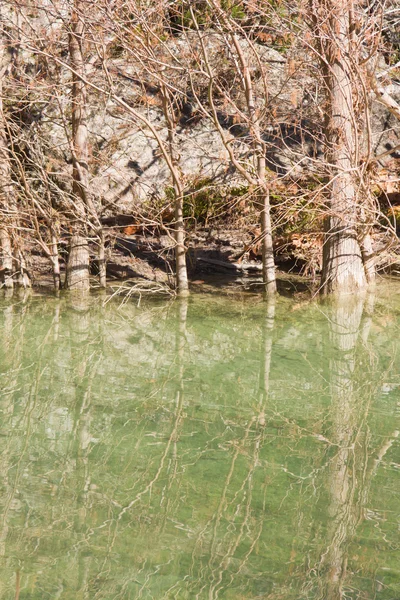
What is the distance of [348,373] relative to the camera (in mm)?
7152

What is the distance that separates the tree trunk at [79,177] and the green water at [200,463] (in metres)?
2.73

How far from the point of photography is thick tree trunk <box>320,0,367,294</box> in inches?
397

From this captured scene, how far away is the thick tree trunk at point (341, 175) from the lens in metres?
10.1

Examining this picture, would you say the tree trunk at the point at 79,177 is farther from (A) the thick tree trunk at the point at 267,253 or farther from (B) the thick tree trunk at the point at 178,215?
(A) the thick tree trunk at the point at 267,253

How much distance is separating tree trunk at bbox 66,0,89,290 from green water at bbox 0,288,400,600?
2.73 meters

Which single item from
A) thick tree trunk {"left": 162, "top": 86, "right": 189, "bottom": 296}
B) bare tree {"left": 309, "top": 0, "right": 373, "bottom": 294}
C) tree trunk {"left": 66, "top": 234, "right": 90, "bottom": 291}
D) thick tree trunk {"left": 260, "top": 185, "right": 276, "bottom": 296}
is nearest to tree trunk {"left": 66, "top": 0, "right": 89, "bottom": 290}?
tree trunk {"left": 66, "top": 234, "right": 90, "bottom": 291}

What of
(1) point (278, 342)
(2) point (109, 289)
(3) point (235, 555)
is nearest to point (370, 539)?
(3) point (235, 555)

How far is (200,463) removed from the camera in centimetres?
503

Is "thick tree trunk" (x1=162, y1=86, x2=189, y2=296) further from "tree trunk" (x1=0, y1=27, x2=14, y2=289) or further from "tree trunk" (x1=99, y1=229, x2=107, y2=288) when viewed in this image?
"tree trunk" (x1=0, y1=27, x2=14, y2=289)

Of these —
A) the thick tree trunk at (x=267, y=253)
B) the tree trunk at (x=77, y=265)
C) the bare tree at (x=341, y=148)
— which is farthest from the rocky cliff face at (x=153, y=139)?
the thick tree trunk at (x=267, y=253)

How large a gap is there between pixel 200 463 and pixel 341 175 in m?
6.35

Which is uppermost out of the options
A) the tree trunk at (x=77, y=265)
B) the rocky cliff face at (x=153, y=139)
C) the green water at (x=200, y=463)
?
the rocky cliff face at (x=153, y=139)

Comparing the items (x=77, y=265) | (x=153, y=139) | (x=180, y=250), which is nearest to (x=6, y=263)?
(x=77, y=265)

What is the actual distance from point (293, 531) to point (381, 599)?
2.32 feet
